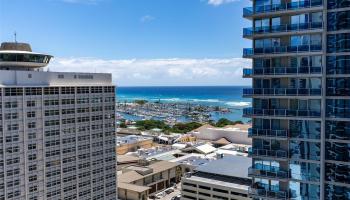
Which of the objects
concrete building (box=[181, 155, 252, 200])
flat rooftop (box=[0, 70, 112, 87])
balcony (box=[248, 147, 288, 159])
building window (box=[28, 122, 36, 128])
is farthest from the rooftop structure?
balcony (box=[248, 147, 288, 159])

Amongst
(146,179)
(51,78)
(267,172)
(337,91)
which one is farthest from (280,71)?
(146,179)

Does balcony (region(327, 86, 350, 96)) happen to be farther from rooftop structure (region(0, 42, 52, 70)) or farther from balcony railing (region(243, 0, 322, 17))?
rooftop structure (region(0, 42, 52, 70))

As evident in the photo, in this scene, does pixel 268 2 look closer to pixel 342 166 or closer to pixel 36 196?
pixel 342 166

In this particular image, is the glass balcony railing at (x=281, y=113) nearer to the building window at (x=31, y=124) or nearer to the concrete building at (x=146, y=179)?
the building window at (x=31, y=124)

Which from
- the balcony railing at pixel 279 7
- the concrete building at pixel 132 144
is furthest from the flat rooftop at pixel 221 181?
the concrete building at pixel 132 144

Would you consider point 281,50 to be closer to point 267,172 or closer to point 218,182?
point 267,172
